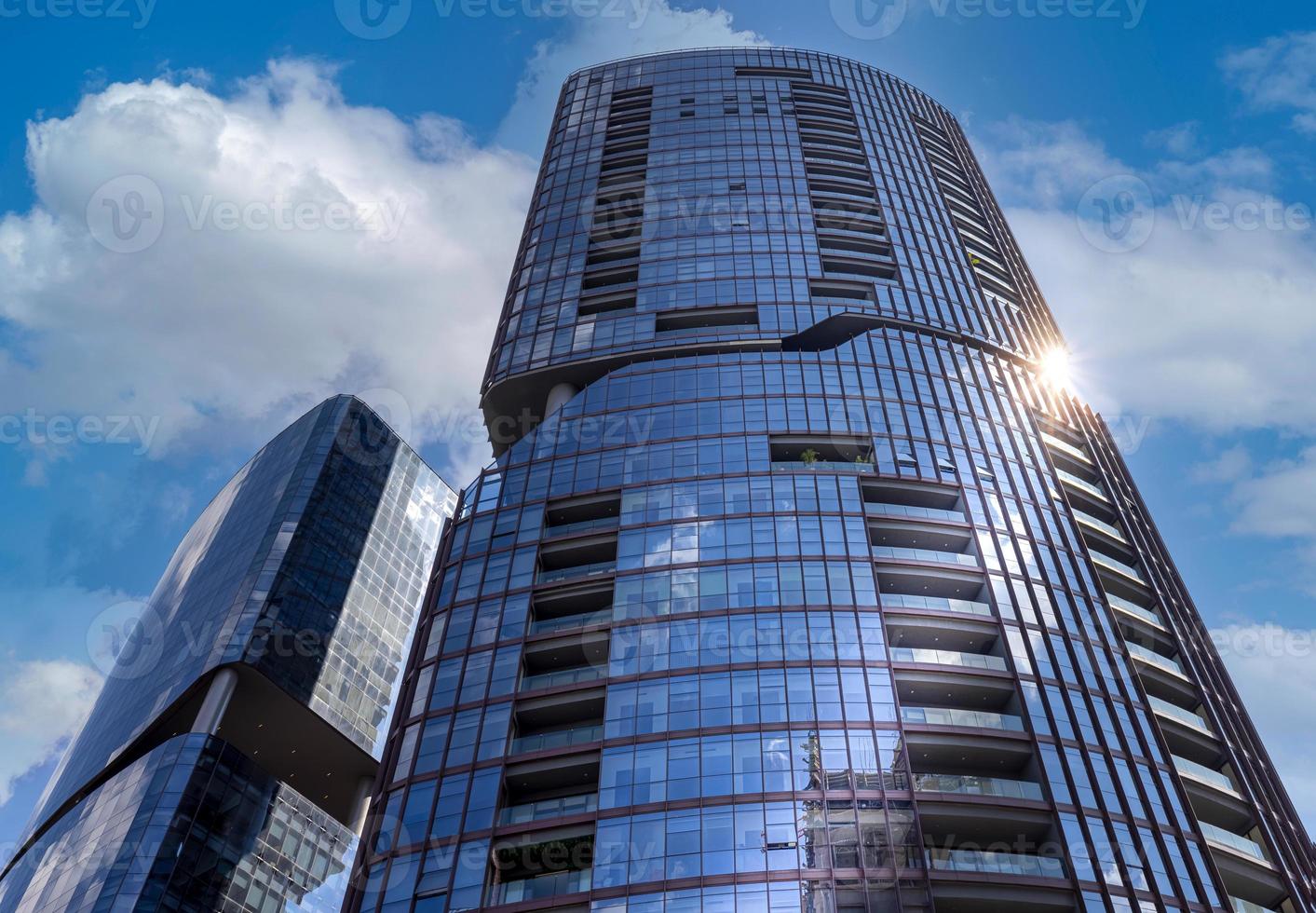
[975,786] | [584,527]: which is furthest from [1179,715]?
[584,527]

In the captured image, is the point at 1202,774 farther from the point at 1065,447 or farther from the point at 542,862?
the point at 542,862

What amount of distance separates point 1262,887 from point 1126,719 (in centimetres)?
1169

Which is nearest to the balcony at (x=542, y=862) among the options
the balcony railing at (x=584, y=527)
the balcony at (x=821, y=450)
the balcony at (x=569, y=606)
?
the balcony at (x=569, y=606)

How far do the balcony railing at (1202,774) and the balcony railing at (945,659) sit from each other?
Answer: 11741 millimetres

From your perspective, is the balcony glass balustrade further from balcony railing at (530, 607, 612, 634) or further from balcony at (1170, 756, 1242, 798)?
balcony railing at (530, 607, 612, 634)

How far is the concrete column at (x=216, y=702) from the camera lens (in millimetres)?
96125

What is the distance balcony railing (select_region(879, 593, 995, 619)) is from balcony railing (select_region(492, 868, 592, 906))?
2465 cm

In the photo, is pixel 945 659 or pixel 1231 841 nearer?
pixel 1231 841

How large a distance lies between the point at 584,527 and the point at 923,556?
22977 millimetres

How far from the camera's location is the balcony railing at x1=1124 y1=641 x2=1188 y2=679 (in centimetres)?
7400

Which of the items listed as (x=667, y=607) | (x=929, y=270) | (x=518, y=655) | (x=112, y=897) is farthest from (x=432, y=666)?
(x=929, y=270)

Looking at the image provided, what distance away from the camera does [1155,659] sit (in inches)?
2968

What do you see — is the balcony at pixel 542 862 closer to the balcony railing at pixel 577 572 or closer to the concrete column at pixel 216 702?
the balcony railing at pixel 577 572

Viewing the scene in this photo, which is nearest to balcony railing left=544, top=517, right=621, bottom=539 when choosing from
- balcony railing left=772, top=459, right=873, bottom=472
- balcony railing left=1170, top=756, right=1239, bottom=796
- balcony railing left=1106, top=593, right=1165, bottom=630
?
balcony railing left=772, top=459, right=873, bottom=472
